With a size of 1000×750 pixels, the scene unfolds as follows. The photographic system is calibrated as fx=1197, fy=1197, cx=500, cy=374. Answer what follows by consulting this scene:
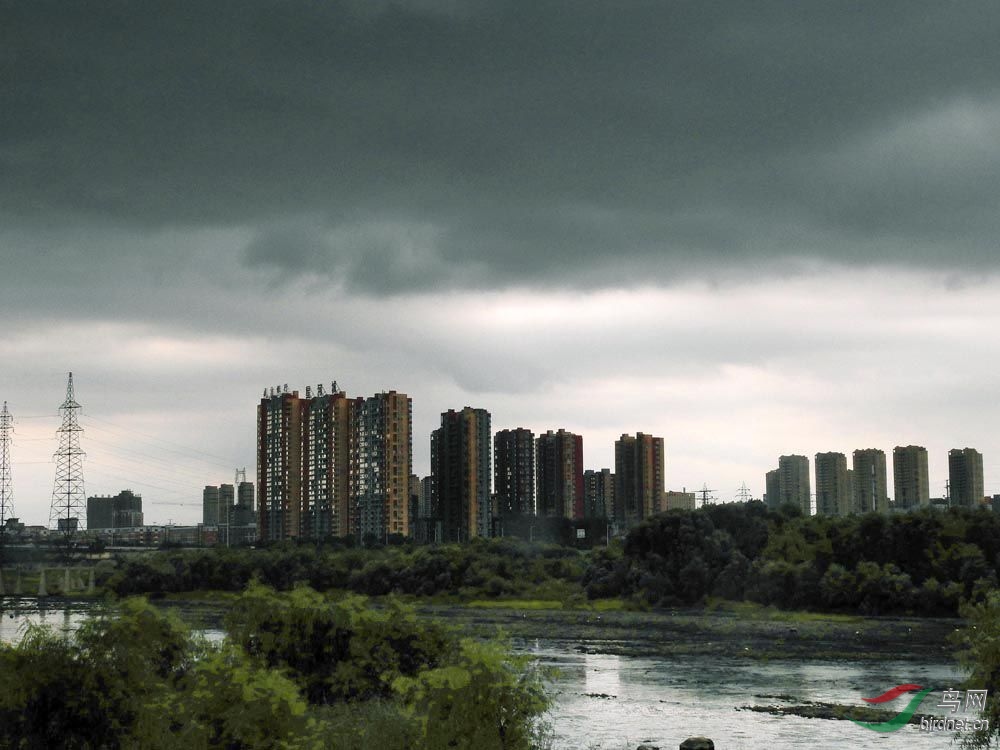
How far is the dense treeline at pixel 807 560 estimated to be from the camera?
446 ft

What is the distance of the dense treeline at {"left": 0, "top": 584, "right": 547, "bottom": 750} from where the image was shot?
3309 centimetres

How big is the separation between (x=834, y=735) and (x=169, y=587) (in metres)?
141

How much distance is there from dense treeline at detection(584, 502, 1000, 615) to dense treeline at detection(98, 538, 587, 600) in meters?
12.9

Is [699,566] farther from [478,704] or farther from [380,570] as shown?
[478,704]

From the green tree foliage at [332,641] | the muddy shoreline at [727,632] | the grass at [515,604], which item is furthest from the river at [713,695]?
the grass at [515,604]

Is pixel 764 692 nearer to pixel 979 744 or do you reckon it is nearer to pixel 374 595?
pixel 979 744

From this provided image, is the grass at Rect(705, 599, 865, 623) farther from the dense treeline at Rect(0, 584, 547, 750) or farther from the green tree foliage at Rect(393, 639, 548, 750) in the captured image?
the green tree foliage at Rect(393, 639, 548, 750)

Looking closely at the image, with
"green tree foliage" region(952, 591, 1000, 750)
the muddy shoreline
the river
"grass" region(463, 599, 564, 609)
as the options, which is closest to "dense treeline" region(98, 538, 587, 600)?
"grass" region(463, 599, 564, 609)

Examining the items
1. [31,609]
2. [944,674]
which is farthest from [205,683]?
[31,609]

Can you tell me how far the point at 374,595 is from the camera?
174 m

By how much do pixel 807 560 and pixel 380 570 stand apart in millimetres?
63335

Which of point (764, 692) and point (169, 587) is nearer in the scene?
point (764, 692)

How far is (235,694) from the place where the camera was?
3312cm

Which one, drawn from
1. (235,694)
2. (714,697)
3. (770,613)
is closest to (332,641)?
(235,694)
